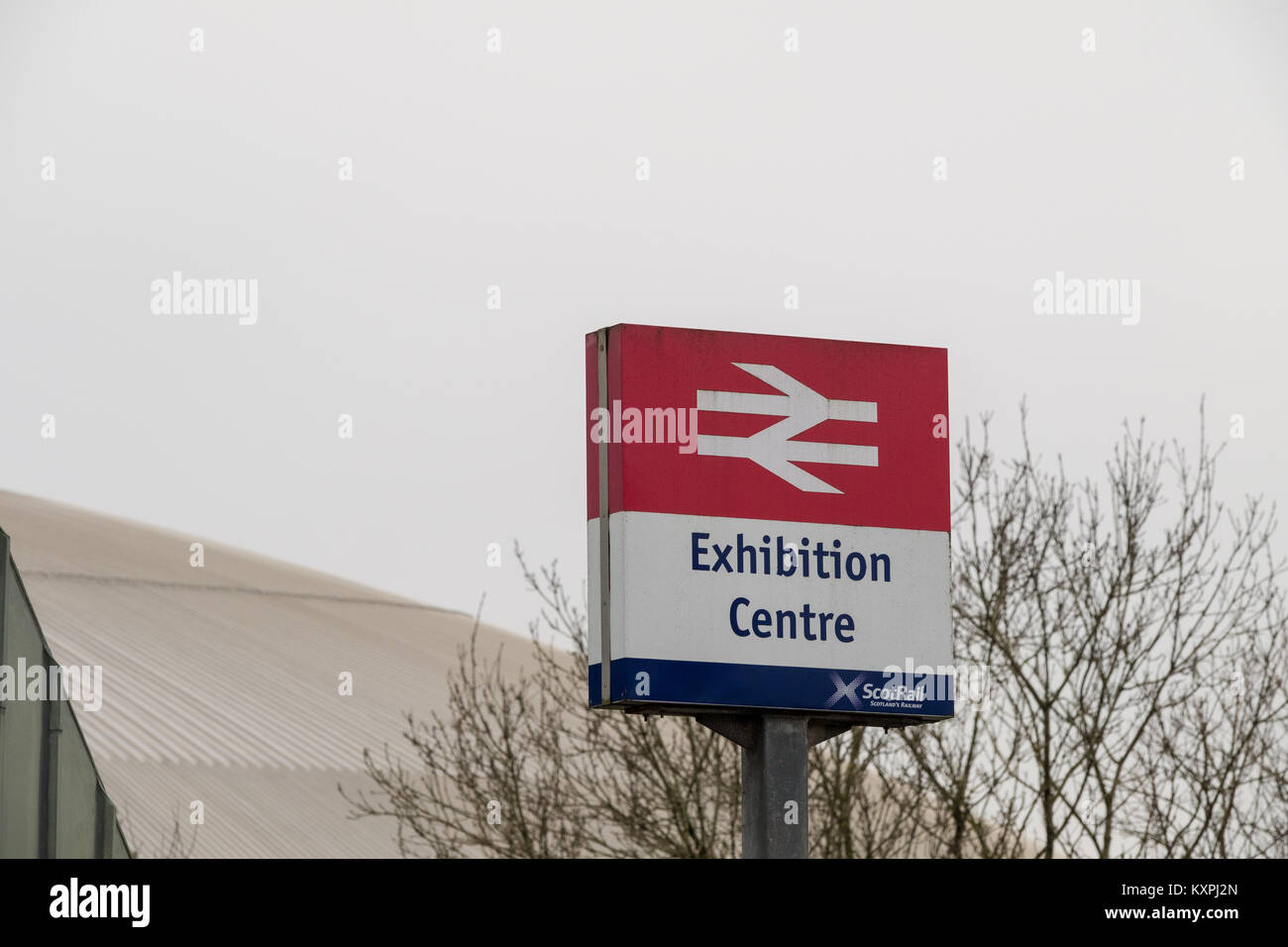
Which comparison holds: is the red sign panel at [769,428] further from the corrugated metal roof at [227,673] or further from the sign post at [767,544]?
the corrugated metal roof at [227,673]

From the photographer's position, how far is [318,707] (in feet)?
174

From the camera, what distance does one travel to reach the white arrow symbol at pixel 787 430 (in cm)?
1027

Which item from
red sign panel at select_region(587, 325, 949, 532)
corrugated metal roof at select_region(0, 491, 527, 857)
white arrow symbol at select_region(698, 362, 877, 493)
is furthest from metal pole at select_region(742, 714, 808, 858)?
corrugated metal roof at select_region(0, 491, 527, 857)

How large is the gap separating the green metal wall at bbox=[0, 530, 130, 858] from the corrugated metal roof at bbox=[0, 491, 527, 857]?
27.2 m

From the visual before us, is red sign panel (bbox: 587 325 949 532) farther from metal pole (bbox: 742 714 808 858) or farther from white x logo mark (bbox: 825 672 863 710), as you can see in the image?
metal pole (bbox: 742 714 808 858)

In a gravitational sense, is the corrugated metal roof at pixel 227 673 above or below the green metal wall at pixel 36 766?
above

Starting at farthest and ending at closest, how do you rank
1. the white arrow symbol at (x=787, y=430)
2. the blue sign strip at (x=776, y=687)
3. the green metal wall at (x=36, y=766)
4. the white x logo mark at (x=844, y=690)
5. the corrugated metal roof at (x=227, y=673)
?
the corrugated metal roof at (x=227, y=673) → the green metal wall at (x=36, y=766) → the white arrow symbol at (x=787, y=430) → the white x logo mark at (x=844, y=690) → the blue sign strip at (x=776, y=687)

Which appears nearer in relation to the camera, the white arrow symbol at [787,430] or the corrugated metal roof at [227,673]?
the white arrow symbol at [787,430]

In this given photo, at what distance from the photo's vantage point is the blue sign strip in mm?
9906

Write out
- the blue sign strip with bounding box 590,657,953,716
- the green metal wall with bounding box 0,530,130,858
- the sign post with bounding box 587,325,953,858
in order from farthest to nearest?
the green metal wall with bounding box 0,530,130,858, the sign post with bounding box 587,325,953,858, the blue sign strip with bounding box 590,657,953,716

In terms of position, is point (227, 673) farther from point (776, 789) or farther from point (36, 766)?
point (776, 789)

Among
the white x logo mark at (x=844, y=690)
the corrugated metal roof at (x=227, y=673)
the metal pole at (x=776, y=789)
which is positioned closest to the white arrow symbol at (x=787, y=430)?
the white x logo mark at (x=844, y=690)

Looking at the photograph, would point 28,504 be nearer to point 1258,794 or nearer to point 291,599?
point 291,599
